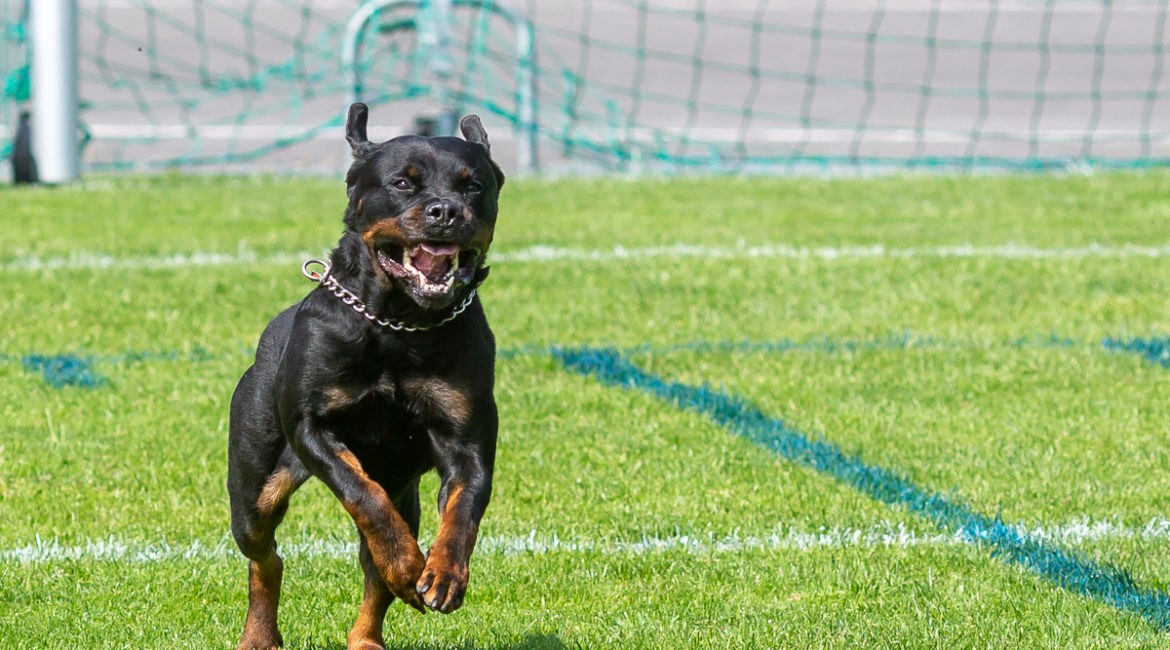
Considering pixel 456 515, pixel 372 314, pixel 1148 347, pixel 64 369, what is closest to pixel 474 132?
pixel 372 314

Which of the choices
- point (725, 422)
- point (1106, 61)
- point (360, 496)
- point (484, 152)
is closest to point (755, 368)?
point (725, 422)

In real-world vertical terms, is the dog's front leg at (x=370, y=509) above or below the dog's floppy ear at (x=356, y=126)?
below

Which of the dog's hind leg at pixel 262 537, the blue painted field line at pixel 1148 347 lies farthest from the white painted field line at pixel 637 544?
the blue painted field line at pixel 1148 347

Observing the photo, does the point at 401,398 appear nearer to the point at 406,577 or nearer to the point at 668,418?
the point at 406,577

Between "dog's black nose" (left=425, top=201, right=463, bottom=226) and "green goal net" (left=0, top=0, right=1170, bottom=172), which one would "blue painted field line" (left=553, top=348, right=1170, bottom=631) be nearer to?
"dog's black nose" (left=425, top=201, right=463, bottom=226)

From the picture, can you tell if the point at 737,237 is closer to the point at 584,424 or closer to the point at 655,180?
the point at 655,180

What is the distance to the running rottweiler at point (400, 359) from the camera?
140 inches

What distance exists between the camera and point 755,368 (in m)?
6.97

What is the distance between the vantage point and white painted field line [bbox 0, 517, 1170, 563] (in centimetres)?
477

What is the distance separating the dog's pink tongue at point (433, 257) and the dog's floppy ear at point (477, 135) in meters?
0.36

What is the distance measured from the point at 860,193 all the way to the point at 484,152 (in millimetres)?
7425

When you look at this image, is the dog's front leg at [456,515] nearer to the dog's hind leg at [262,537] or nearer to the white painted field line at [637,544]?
the dog's hind leg at [262,537]

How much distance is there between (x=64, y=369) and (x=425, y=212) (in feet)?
12.1

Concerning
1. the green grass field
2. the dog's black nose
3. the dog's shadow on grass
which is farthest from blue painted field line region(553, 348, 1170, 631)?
the dog's black nose
